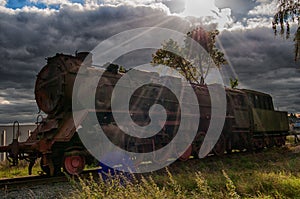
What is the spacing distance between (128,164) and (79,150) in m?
1.58

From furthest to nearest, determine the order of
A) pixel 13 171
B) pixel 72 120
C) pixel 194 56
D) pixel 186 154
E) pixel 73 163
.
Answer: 1. pixel 194 56
2. pixel 186 154
3. pixel 13 171
4. pixel 72 120
5. pixel 73 163

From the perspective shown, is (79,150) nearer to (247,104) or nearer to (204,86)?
(204,86)

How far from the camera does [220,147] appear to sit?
53.9ft

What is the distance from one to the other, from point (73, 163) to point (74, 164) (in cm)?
5

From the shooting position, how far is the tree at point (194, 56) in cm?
3478

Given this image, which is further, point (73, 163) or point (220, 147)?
point (220, 147)

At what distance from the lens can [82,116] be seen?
9.83m

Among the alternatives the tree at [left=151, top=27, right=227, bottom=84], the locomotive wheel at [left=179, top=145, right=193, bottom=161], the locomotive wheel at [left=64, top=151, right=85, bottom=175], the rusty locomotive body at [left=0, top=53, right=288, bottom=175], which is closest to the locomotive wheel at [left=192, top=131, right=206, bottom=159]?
the rusty locomotive body at [left=0, top=53, right=288, bottom=175]

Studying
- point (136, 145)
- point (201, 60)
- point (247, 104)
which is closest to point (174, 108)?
point (136, 145)

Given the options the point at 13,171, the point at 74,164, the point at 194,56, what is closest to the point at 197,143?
the point at 74,164

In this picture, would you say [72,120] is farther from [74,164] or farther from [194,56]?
[194,56]

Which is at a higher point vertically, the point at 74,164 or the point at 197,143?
the point at 197,143

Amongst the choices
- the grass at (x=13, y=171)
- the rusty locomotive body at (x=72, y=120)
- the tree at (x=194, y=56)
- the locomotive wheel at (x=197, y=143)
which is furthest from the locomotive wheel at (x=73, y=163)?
the tree at (x=194, y=56)

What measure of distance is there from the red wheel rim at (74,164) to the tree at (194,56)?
25784 mm
